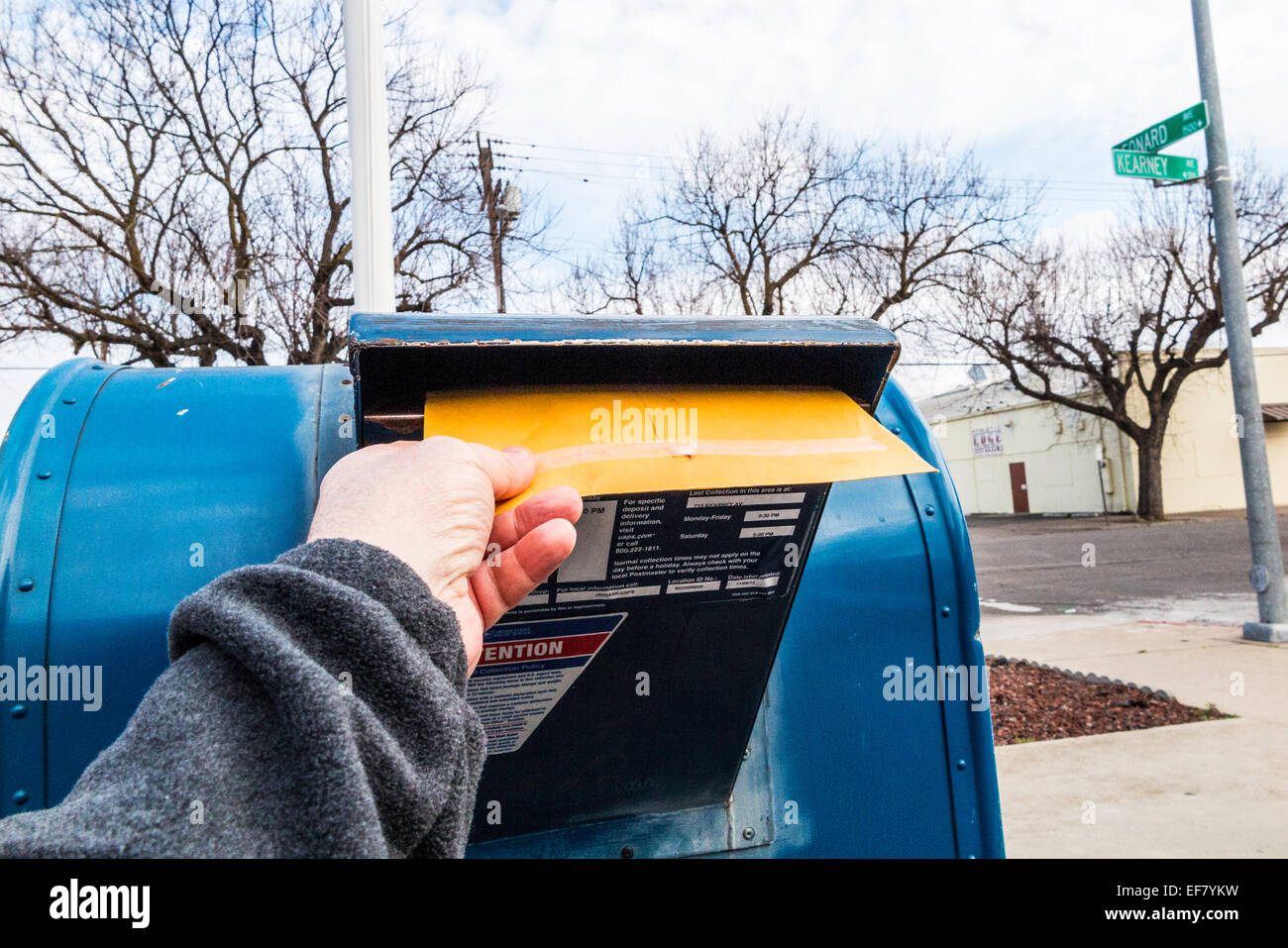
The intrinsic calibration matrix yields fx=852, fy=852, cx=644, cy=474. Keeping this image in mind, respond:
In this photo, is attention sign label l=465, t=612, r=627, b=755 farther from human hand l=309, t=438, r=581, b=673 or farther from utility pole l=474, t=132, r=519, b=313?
utility pole l=474, t=132, r=519, b=313

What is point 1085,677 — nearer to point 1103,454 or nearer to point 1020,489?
point 1103,454

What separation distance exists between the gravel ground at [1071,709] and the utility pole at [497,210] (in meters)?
8.09

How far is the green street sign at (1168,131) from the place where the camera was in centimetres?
677

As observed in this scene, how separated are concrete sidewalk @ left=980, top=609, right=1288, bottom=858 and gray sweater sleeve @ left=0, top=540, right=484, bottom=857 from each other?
3.43m

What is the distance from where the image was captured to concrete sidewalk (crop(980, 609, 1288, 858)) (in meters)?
3.49

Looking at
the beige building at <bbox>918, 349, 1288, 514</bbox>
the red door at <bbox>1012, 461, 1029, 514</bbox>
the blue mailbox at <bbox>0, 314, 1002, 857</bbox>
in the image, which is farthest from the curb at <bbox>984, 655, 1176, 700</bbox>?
the red door at <bbox>1012, 461, 1029, 514</bbox>

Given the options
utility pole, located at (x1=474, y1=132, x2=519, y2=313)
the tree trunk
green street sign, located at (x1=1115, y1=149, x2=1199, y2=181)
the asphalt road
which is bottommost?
the asphalt road

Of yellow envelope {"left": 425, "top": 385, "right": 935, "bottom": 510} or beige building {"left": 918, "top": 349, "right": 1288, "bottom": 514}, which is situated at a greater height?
beige building {"left": 918, "top": 349, "right": 1288, "bottom": 514}

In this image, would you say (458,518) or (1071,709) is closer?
(458,518)

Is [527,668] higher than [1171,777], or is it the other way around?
[527,668]

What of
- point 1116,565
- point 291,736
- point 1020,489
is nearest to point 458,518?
point 291,736

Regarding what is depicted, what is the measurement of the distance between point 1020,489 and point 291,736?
33980 mm

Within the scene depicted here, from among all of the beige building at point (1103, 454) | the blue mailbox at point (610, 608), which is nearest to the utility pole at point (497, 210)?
the blue mailbox at point (610, 608)

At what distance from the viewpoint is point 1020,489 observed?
3155 cm
